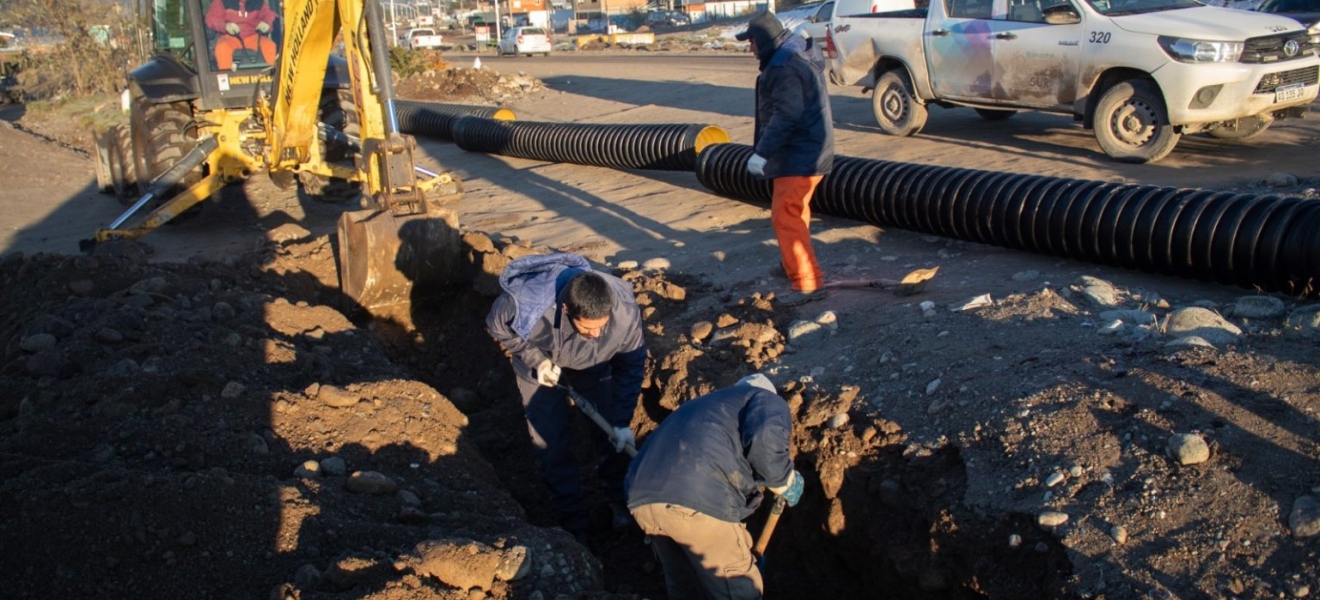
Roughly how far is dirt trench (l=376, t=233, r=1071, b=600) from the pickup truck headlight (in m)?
4.91

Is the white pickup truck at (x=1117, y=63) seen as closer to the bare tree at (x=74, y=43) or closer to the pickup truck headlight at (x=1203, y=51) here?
the pickup truck headlight at (x=1203, y=51)

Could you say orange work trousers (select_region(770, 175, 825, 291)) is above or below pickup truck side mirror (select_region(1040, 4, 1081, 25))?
below

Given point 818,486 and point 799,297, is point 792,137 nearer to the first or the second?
point 799,297

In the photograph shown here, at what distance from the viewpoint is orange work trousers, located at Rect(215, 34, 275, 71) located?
10.5m

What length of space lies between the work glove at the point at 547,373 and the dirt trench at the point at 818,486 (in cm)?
91

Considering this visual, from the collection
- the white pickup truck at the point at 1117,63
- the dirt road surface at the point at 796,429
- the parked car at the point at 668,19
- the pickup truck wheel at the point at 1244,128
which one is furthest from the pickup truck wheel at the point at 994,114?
the parked car at the point at 668,19

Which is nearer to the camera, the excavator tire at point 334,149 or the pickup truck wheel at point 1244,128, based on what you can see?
the pickup truck wheel at point 1244,128

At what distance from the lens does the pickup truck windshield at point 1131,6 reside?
9602 mm

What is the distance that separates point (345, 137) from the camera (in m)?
11.2

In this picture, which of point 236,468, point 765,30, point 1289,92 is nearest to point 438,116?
point 765,30

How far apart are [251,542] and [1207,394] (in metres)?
3.75

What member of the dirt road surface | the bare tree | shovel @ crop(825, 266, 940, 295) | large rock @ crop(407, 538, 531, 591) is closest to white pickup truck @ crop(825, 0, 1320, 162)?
the dirt road surface

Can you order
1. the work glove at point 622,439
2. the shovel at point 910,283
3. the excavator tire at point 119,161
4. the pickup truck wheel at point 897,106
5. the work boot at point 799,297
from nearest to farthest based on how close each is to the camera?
the work glove at point 622,439, the shovel at point 910,283, the work boot at point 799,297, the excavator tire at point 119,161, the pickup truck wheel at point 897,106

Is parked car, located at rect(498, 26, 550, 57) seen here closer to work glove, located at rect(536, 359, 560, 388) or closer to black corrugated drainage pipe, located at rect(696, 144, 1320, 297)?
black corrugated drainage pipe, located at rect(696, 144, 1320, 297)
